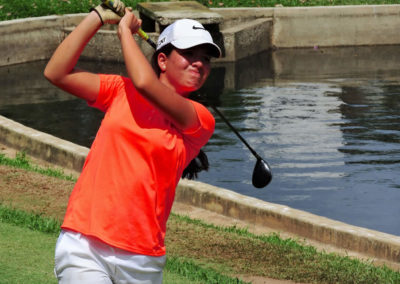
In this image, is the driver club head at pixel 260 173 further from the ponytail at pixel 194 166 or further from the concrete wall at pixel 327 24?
the concrete wall at pixel 327 24

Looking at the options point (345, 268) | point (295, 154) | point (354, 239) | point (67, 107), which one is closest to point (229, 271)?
point (345, 268)

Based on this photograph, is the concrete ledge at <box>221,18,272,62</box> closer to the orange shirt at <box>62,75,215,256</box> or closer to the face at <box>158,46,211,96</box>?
the face at <box>158,46,211,96</box>

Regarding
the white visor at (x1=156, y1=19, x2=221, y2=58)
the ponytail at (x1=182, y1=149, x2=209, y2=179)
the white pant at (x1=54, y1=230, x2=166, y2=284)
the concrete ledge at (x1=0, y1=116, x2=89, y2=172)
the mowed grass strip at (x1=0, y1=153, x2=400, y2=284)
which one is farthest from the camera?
the concrete ledge at (x1=0, y1=116, x2=89, y2=172)

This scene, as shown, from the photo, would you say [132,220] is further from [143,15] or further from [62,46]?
[143,15]

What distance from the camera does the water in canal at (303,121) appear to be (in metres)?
10.2

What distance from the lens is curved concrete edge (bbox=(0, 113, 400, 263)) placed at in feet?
24.5

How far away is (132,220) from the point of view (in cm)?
366

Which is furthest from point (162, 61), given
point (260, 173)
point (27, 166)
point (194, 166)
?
point (27, 166)

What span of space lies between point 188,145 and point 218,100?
12.1 m

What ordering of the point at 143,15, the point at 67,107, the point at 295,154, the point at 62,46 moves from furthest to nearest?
the point at 143,15
the point at 67,107
the point at 295,154
the point at 62,46

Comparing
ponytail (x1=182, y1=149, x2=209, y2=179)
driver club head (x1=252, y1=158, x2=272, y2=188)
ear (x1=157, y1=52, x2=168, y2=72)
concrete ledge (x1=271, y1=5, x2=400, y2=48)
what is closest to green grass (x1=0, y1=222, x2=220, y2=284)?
driver club head (x1=252, y1=158, x2=272, y2=188)

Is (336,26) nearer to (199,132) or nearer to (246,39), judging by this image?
(246,39)

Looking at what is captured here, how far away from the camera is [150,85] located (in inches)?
142

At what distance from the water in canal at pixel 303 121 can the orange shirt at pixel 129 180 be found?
5.39 meters
